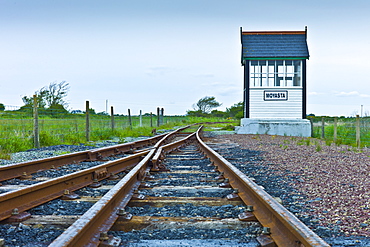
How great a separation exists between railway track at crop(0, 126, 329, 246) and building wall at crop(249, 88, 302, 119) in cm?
1681

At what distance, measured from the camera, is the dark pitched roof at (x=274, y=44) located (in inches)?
836

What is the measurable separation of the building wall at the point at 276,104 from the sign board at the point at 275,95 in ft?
0.18

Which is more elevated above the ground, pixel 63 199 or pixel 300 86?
pixel 300 86

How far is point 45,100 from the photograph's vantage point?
30.0 meters

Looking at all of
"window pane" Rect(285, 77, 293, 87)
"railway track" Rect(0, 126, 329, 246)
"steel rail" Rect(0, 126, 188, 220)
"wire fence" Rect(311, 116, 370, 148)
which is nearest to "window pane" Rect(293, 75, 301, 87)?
"window pane" Rect(285, 77, 293, 87)

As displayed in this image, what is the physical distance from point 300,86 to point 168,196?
61.2 ft

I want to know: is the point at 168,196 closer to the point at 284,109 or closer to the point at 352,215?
the point at 352,215

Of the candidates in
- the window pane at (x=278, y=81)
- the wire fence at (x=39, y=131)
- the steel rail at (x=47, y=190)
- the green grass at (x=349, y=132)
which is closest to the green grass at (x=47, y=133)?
the wire fence at (x=39, y=131)

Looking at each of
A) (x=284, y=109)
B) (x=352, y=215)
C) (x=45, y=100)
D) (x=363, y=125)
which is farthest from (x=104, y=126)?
(x=352, y=215)

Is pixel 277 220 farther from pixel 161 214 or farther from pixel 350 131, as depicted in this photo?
pixel 350 131

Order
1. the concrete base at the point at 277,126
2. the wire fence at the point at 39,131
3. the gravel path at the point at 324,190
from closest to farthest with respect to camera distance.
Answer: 1. the gravel path at the point at 324,190
2. the wire fence at the point at 39,131
3. the concrete base at the point at 277,126

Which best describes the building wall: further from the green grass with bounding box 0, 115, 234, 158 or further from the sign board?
the green grass with bounding box 0, 115, 234, 158

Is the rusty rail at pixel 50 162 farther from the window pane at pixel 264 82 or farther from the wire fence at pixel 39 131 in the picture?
the window pane at pixel 264 82

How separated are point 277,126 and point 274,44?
4.84 m
